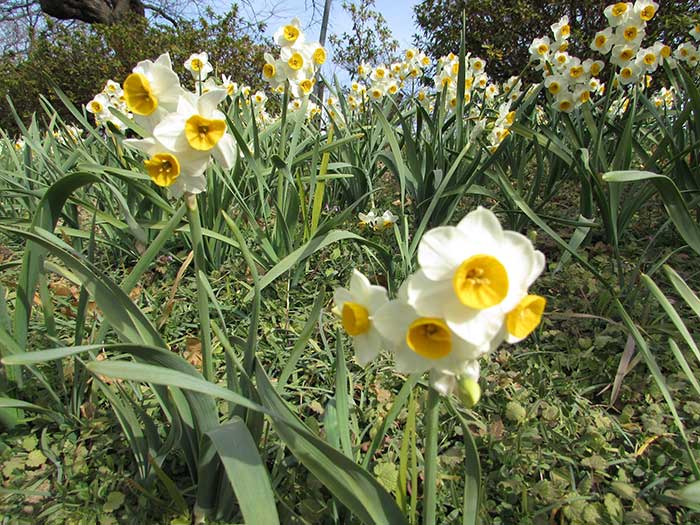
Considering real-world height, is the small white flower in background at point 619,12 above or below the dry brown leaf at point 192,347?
above

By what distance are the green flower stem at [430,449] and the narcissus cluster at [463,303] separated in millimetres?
74

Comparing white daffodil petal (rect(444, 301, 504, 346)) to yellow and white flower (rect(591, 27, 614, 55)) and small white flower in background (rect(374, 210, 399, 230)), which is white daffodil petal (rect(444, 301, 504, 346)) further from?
yellow and white flower (rect(591, 27, 614, 55))

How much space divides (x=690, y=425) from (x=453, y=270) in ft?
3.93

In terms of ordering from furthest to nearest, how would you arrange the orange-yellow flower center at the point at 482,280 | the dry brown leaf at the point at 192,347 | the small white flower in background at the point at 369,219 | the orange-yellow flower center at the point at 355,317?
the small white flower in background at the point at 369,219
the dry brown leaf at the point at 192,347
the orange-yellow flower center at the point at 355,317
the orange-yellow flower center at the point at 482,280

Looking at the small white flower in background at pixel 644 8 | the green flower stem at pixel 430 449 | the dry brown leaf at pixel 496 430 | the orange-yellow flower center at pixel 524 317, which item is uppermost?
the small white flower in background at pixel 644 8

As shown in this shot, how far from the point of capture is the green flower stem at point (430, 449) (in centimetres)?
64

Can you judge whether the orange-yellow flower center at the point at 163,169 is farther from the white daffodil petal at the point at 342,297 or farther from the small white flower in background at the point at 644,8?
the small white flower in background at the point at 644,8

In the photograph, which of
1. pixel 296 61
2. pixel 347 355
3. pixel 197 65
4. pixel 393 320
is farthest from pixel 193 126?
pixel 197 65

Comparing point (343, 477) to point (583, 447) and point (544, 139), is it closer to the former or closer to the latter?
point (583, 447)

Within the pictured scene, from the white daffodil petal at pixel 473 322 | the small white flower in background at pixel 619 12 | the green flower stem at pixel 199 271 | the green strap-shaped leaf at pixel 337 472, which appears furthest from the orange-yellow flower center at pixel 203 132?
the small white flower in background at pixel 619 12

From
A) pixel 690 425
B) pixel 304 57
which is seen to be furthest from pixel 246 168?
pixel 690 425

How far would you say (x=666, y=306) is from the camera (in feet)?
3.21

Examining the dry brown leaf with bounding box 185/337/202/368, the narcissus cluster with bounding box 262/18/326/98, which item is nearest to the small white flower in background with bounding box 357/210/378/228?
the narcissus cluster with bounding box 262/18/326/98

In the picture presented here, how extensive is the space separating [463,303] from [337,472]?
38 centimetres
